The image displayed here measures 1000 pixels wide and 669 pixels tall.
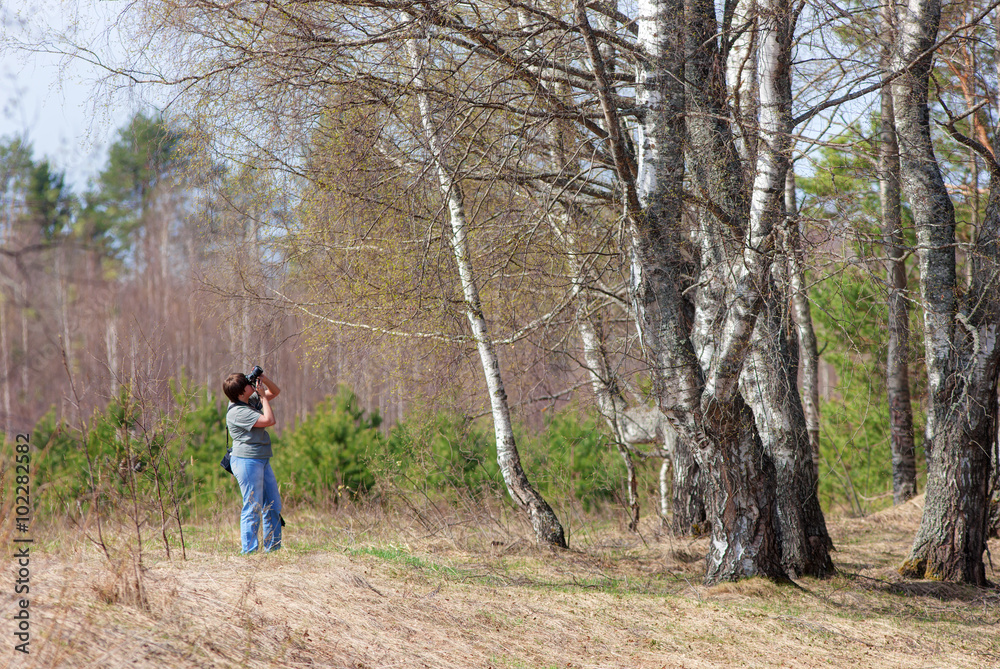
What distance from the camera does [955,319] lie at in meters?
6.38

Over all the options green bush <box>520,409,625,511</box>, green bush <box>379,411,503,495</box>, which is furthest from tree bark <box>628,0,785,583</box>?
green bush <box>379,411,503,495</box>

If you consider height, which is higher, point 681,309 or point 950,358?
point 681,309

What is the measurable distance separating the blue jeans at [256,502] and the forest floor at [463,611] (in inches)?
9.2

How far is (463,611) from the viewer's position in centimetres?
473

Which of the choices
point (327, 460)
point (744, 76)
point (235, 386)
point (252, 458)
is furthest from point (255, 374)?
point (744, 76)

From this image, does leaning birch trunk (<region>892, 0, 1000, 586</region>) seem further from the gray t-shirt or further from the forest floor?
the gray t-shirt

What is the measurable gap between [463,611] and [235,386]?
2.72 metres

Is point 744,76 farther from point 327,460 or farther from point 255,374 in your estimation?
point 327,460

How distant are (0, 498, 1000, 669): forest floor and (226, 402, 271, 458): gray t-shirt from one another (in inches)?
30.8

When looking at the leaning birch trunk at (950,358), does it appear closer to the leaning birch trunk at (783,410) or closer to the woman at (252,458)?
the leaning birch trunk at (783,410)

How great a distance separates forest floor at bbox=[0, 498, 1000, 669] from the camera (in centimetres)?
371

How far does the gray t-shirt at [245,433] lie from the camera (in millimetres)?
6195

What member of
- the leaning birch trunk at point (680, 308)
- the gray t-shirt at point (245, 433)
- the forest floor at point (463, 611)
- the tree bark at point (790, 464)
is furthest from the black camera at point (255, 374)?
the tree bark at point (790, 464)

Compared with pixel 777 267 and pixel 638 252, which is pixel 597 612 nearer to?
pixel 638 252
